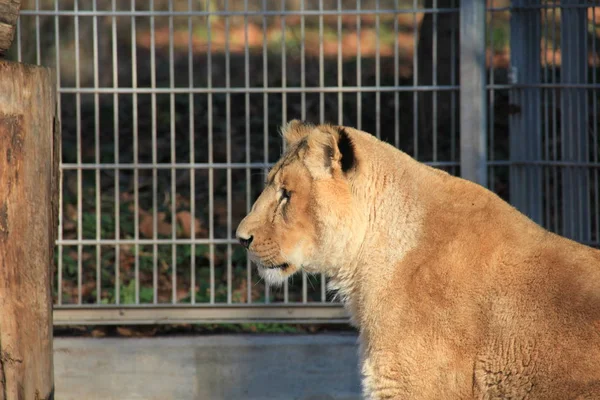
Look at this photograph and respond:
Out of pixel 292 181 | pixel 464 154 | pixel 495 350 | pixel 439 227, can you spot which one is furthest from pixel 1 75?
pixel 464 154

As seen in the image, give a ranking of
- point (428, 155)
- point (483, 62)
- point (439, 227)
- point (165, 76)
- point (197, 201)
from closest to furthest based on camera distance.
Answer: point (439, 227) < point (483, 62) < point (428, 155) < point (197, 201) < point (165, 76)

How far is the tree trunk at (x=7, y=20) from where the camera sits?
414cm

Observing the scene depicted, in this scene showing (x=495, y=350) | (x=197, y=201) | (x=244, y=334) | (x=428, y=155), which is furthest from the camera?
(x=197, y=201)

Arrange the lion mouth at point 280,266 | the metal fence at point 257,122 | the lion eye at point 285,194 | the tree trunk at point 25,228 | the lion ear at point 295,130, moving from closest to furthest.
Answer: the tree trunk at point 25,228 < the lion eye at point 285,194 < the lion mouth at point 280,266 < the lion ear at point 295,130 < the metal fence at point 257,122

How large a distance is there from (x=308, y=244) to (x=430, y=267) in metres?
0.57

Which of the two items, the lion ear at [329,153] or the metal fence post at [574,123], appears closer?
the lion ear at [329,153]

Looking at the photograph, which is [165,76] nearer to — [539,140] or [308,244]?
[539,140]

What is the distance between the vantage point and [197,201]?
9656 millimetres

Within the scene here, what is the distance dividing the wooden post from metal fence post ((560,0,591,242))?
3145 mm

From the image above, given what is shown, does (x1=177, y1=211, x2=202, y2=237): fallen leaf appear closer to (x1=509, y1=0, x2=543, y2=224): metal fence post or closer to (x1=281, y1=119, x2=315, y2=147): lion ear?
(x1=509, y1=0, x2=543, y2=224): metal fence post

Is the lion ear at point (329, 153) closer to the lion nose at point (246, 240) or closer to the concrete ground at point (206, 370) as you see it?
the lion nose at point (246, 240)

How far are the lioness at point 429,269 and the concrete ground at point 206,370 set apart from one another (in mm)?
1925

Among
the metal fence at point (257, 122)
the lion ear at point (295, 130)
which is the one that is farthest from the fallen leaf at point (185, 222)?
the lion ear at point (295, 130)

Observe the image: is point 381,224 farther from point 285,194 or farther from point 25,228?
point 25,228
